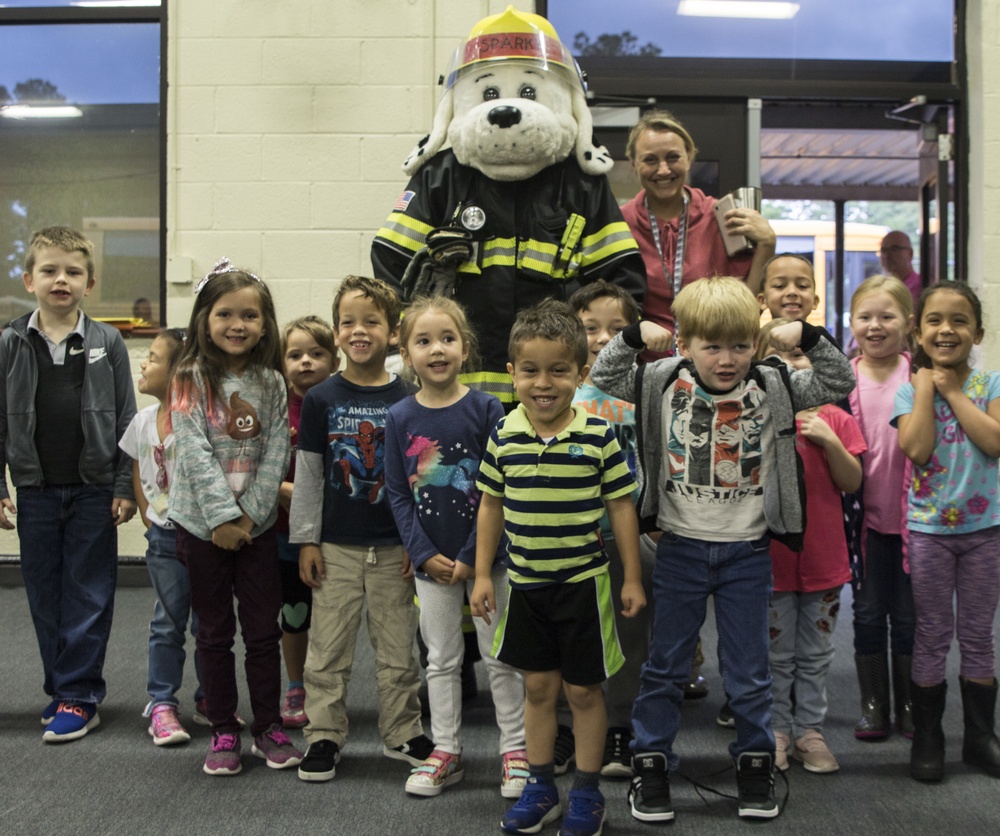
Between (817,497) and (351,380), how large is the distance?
45.0 inches

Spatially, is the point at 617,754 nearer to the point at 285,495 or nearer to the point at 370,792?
the point at 370,792

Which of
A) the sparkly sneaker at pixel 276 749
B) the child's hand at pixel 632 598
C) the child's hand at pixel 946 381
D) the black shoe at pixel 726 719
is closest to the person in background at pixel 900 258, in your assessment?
the child's hand at pixel 946 381

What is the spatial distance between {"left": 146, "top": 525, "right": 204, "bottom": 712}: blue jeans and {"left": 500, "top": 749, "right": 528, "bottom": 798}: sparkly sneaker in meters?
0.96

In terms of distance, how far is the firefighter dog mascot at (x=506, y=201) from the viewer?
9.01ft

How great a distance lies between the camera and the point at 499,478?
6.62 feet

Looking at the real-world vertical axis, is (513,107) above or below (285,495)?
above

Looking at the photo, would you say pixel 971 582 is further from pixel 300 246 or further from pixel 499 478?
pixel 300 246

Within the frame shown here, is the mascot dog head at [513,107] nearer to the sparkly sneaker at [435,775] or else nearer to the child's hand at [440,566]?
the child's hand at [440,566]

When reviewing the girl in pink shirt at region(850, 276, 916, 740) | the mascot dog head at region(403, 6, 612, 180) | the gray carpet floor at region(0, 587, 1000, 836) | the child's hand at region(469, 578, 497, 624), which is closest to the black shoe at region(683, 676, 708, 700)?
the gray carpet floor at region(0, 587, 1000, 836)

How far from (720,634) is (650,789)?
13.5 inches

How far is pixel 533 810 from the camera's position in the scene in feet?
6.40

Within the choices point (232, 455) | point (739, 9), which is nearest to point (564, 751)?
point (232, 455)

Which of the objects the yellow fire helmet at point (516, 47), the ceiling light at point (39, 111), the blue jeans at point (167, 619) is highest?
the ceiling light at point (39, 111)

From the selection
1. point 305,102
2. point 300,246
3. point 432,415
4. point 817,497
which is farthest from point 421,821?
point 305,102
